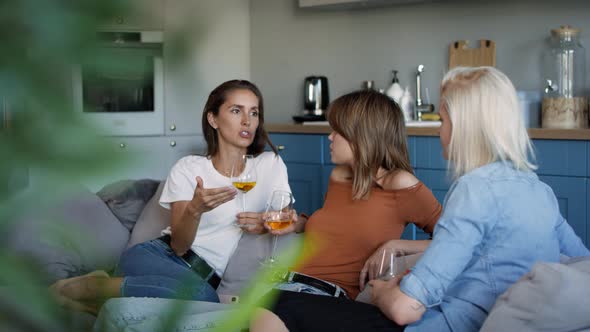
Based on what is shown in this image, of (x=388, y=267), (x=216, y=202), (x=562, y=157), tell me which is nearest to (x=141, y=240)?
(x=216, y=202)

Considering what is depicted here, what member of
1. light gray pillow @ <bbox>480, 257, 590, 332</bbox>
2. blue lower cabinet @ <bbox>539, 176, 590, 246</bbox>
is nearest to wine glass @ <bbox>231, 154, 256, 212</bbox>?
light gray pillow @ <bbox>480, 257, 590, 332</bbox>

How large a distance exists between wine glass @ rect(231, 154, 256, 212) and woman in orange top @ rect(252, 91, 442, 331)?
7.5 inches

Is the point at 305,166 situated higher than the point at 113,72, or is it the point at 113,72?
the point at 113,72

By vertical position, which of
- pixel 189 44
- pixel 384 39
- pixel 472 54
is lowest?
pixel 189 44

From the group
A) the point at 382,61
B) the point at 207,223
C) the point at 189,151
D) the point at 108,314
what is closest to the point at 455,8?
the point at 382,61

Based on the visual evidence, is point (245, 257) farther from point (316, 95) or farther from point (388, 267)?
point (316, 95)

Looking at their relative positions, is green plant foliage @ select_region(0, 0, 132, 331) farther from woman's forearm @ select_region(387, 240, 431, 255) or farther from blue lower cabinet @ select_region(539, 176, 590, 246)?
blue lower cabinet @ select_region(539, 176, 590, 246)

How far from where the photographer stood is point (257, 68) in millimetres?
5273

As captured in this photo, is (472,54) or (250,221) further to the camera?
(472,54)

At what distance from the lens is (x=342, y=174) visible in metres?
2.39

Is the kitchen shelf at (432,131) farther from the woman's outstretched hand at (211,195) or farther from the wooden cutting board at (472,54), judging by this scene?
the woman's outstretched hand at (211,195)

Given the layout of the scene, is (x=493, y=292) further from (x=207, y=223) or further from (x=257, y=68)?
(x=257, y=68)

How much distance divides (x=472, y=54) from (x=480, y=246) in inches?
114

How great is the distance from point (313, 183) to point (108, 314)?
3.97m
